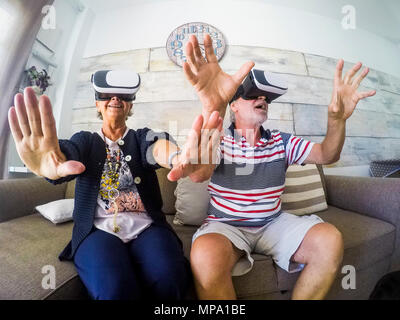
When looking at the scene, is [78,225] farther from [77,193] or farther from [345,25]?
[345,25]

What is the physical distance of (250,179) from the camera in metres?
0.60

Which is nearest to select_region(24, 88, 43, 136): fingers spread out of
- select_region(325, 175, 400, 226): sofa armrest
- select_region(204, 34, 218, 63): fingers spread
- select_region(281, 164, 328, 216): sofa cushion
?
select_region(204, 34, 218, 63): fingers spread

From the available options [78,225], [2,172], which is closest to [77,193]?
[78,225]

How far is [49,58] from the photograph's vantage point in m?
0.73

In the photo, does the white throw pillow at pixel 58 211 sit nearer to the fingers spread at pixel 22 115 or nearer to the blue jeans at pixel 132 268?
the blue jeans at pixel 132 268

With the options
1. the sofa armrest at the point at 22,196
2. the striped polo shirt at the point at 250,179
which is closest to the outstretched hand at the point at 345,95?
the striped polo shirt at the point at 250,179

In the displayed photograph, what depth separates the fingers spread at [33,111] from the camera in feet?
1.14

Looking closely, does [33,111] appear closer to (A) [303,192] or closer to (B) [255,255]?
(B) [255,255]

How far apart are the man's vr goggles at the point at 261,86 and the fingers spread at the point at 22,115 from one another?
607 millimetres

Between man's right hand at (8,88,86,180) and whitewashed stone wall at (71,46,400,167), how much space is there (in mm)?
414

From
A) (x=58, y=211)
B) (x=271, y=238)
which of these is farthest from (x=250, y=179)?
(x=58, y=211)

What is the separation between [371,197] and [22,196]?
160cm

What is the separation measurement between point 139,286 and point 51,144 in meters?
0.39
